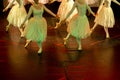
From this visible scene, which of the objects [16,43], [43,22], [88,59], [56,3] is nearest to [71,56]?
[88,59]

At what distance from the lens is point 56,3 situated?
11.4 meters

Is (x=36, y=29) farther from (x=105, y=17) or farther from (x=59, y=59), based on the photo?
(x=105, y=17)

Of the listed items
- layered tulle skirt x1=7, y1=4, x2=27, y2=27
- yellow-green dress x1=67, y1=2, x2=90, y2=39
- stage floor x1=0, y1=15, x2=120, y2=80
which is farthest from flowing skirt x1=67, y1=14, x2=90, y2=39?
layered tulle skirt x1=7, y1=4, x2=27, y2=27

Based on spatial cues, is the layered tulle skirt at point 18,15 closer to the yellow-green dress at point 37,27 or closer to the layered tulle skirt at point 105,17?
the yellow-green dress at point 37,27

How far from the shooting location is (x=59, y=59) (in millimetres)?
6379

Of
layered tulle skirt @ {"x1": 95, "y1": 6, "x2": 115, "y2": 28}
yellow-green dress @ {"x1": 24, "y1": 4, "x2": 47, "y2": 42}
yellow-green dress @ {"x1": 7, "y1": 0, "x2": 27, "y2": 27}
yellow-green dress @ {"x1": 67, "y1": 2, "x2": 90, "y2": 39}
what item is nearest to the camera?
yellow-green dress @ {"x1": 24, "y1": 4, "x2": 47, "y2": 42}

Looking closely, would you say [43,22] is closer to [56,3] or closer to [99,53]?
[99,53]

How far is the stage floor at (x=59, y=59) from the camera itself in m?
5.61

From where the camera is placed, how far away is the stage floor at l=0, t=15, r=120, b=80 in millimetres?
5613

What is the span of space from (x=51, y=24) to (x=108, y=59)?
310 cm

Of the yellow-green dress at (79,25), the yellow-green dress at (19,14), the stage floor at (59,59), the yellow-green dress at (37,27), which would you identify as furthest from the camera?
the yellow-green dress at (19,14)

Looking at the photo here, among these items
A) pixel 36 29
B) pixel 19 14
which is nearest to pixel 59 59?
pixel 36 29

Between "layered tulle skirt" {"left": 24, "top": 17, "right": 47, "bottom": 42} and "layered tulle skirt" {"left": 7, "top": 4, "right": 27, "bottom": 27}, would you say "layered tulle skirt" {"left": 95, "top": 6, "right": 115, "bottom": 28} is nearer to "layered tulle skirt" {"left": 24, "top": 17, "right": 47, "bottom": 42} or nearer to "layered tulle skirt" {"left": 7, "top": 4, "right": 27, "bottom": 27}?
"layered tulle skirt" {"left": 7, "top": 4, "right": 27, "bottom": 27}

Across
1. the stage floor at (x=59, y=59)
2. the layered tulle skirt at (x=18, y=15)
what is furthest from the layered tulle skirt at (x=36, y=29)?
the layered tulle skirt at (x=18, y=15)
